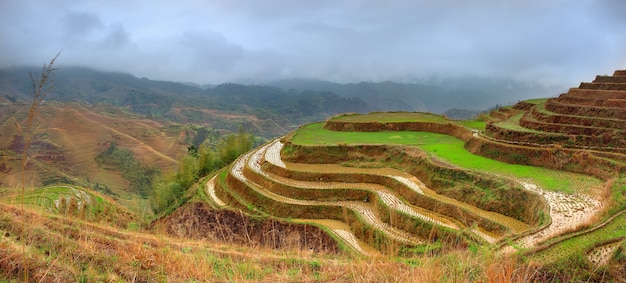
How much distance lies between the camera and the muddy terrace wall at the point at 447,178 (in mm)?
12084

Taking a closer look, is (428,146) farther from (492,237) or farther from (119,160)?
(119,160)

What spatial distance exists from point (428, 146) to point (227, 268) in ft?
59.6

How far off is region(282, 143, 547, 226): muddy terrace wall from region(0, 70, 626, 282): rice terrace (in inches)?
2.4

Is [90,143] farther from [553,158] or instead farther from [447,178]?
[553,158]

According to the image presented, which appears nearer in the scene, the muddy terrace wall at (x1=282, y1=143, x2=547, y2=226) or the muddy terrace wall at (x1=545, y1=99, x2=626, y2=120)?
the muddy terrace wall at (x1=282, y1=143, x2=547, y2=226)

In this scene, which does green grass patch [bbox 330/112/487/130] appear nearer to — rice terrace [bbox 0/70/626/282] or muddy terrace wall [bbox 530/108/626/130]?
rice terrace [bbox 0/70/626/282]

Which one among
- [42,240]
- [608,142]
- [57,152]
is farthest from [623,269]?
[57,152]

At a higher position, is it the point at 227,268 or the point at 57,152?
the point at 227,268

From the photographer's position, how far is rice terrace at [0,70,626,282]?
13.5 feet

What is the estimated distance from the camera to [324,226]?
46.4 ft

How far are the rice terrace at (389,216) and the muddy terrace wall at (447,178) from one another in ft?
0.20

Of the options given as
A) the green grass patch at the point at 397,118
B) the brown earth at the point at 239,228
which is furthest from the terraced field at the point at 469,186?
the green grass patch at the point at 397,118

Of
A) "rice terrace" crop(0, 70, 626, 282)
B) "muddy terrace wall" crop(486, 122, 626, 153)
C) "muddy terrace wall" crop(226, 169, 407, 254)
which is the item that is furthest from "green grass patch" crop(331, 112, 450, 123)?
"muddy terrace wall" crop(226, 169, 407, 254)

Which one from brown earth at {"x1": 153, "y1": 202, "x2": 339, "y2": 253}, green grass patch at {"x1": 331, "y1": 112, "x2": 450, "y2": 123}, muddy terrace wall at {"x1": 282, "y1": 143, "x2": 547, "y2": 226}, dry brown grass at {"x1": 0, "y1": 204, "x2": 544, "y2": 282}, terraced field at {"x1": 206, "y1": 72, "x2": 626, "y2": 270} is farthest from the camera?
green grass patch at {"x1": 331, "y1": 112, "x2": 450, "y2": 123}
